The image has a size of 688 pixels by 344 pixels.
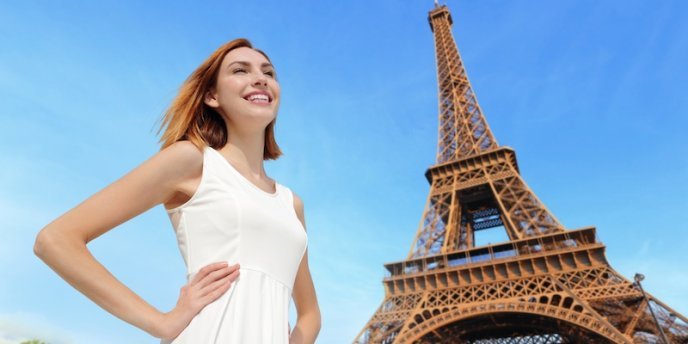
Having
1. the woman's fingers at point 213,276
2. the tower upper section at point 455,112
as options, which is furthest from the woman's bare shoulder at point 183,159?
the tower upper section at point 455,112

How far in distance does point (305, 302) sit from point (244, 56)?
45.6 inches

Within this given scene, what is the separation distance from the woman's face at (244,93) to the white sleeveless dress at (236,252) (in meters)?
0.24

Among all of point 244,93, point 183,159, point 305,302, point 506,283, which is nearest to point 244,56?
point 244,93

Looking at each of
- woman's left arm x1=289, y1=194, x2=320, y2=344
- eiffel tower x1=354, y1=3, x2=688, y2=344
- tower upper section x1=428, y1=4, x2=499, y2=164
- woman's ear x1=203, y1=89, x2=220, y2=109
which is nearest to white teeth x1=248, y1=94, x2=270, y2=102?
woman's ear x1=203, y1=89, x2=220, y2=109

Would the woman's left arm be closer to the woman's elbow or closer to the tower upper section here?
the woman's elbow

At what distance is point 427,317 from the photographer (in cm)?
2233

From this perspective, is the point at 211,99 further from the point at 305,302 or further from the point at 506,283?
the point at 506,283

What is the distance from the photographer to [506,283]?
21531 millimetres

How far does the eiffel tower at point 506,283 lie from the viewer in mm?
18250

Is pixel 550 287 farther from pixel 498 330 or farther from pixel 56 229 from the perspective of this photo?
pixel 56 229

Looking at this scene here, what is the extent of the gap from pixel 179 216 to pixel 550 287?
21950 mm

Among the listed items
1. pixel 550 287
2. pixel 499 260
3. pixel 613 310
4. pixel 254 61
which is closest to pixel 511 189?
pixel 499 260

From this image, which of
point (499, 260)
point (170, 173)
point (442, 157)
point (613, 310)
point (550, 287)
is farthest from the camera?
point (442, 157)

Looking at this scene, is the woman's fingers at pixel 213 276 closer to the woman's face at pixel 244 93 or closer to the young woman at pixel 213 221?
the young woman at pixel 213 221
